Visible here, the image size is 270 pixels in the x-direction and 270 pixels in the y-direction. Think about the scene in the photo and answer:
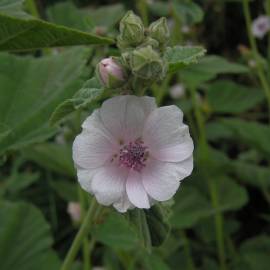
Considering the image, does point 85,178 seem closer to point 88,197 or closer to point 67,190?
point 88,197

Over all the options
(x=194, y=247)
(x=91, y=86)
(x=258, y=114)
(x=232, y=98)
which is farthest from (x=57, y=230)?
(x=91, y=86)

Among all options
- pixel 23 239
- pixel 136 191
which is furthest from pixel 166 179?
pixel 23 239

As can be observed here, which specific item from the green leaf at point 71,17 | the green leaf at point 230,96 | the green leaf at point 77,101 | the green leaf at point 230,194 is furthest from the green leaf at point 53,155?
the green leaf at point 77,101

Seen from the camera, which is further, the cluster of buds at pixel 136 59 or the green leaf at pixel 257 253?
the green leaf at pixel 257 253

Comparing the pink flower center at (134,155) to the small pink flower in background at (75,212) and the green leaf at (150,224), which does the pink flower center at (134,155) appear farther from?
the small pink flower in background at (75,212)

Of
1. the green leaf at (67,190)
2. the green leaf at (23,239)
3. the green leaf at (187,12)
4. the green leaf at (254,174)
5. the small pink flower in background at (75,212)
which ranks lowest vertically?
the green leaf at (254,174)

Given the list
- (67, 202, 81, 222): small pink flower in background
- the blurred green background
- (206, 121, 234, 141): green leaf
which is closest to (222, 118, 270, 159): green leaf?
the blurred green background
